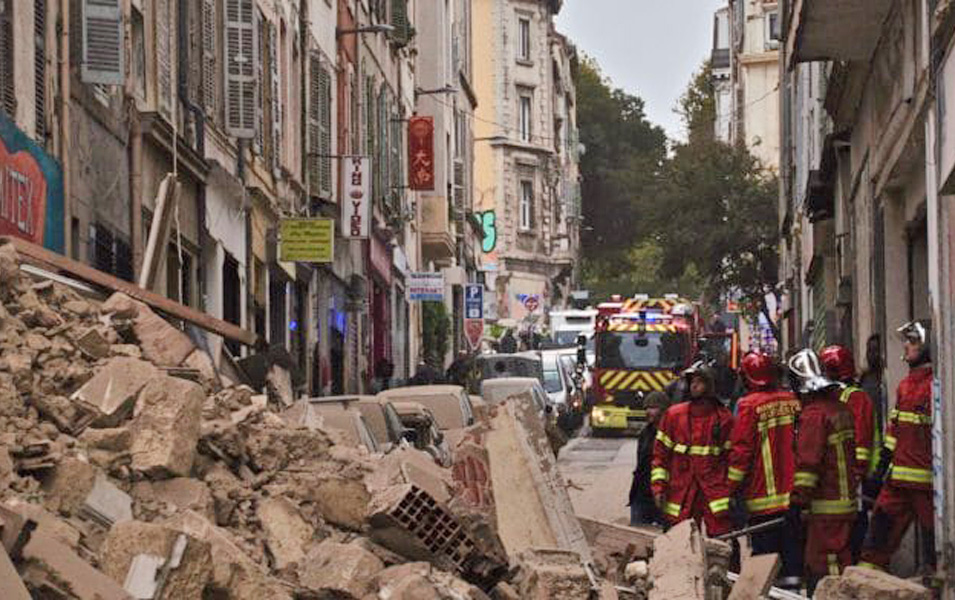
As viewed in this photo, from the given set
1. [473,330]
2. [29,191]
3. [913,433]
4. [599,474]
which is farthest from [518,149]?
[913,433]

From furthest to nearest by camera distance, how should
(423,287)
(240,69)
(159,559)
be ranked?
(423,287) → (240,69) → (159,559)

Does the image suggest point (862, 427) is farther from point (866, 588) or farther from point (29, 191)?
point (29, 191)

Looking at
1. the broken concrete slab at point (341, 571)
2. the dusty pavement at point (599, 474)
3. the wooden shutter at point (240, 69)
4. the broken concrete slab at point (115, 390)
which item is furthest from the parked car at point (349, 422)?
the wooden shutter at point (240, 69)

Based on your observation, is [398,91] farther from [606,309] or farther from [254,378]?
[254,378]

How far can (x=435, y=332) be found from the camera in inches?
2203

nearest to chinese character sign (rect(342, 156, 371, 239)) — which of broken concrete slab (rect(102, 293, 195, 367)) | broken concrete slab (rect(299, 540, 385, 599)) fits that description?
broken concrete slab (rect(102, 293, 195, 367))

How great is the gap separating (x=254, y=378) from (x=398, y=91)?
33293mm

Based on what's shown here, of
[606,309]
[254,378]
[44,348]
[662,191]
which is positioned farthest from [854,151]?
[662,191]

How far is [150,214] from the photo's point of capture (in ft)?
71.0

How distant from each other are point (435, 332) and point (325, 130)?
69.1 feet

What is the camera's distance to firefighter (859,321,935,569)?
1368 cm

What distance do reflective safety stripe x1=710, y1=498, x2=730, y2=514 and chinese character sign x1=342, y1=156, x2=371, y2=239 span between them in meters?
22.7

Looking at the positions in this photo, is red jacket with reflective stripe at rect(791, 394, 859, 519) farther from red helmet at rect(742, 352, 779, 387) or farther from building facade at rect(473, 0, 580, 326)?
building facade at rect(473, 0, 580, 326)

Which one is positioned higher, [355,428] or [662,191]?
[662,191]
